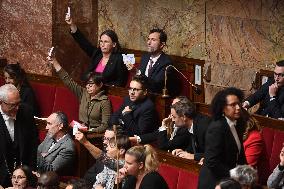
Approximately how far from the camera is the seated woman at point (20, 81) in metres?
7.20

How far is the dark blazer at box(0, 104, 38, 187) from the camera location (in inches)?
222

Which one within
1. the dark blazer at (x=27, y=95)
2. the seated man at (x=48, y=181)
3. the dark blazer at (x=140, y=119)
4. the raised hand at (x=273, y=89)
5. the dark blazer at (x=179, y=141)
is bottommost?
the seated man at (x=48, y=181)

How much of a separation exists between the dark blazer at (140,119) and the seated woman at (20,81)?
1.04m

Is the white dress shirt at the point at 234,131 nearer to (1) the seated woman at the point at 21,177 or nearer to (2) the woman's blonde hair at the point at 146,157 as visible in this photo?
(2) the woman's blonde hair at the point at 146,157

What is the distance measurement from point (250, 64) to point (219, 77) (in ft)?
1.23

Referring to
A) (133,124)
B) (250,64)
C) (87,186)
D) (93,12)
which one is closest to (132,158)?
(87,186)

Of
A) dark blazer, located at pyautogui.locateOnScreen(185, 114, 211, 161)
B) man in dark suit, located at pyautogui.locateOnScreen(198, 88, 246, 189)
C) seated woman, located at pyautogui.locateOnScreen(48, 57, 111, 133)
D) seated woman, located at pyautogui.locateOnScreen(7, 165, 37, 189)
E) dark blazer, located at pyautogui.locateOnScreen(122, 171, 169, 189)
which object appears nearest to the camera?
dark blazer, located at pyautogui.locateOnScreen(122, 171, 169, 189)

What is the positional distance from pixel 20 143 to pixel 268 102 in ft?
6.30

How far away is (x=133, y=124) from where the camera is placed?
21.3 ft

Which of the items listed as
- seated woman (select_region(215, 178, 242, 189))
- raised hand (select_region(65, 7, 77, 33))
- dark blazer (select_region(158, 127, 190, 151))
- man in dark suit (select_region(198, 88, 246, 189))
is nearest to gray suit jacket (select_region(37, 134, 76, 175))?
dark blazer (select_region(158, 127, 190, 151))

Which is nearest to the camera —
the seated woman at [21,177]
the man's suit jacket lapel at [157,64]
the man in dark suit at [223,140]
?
the man in dark suit at [223,140]

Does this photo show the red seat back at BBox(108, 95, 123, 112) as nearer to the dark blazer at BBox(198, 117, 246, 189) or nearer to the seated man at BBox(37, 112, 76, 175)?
the seated man at BBox(37, 112, 76, 175)

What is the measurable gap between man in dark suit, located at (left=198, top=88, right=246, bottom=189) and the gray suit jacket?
1.33 meters

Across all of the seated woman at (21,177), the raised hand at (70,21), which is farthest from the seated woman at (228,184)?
the raised hand at (70,21)
